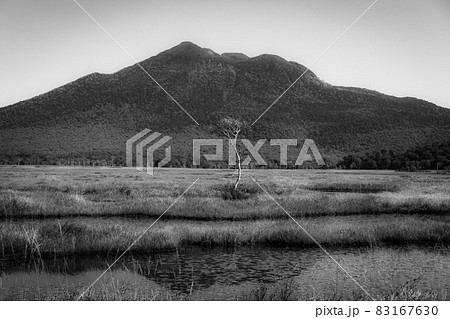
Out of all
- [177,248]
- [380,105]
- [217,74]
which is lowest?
[177,248]

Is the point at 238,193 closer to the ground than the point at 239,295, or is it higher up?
higher up

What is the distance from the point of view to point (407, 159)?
6009 cm

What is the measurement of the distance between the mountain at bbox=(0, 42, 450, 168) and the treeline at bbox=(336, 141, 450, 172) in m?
2.59

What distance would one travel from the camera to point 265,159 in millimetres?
68000

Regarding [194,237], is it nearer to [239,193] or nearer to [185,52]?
[239,193]

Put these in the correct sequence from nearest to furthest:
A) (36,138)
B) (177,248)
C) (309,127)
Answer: (177,248) → (36,138) → (309,127)

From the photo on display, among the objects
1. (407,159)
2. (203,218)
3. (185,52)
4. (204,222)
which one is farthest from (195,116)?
(204,222)

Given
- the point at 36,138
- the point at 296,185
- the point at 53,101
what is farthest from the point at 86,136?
the point at 296,185

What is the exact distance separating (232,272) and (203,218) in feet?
28.8

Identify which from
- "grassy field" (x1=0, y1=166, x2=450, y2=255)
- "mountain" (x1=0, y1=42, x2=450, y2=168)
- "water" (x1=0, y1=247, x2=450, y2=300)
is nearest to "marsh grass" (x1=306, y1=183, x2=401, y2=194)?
"grassy field" (x1=0, y1=166, x2=450, y2=255)

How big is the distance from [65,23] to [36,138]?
51.5 metres

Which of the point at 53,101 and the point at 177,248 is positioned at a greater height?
the point at 53,101

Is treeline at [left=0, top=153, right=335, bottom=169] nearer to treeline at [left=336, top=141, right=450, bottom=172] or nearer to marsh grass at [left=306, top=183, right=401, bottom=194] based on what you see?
treeline at [left=336, top=141, right=450, bottom=172]
